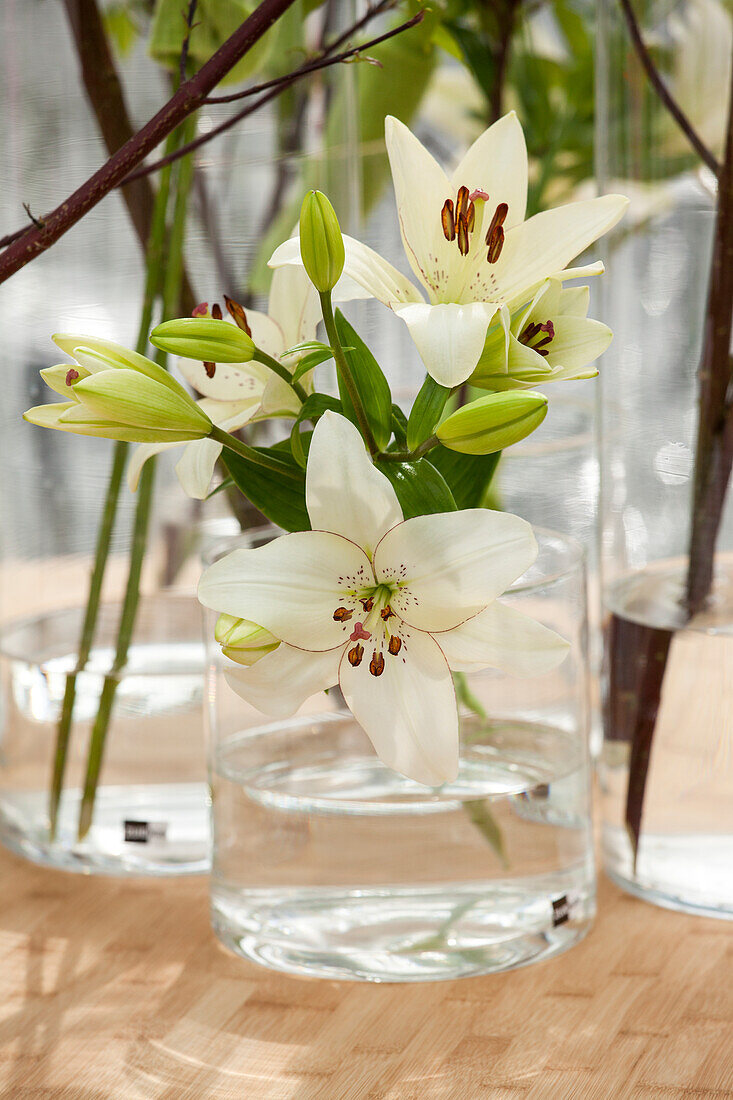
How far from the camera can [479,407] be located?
11.4 inches

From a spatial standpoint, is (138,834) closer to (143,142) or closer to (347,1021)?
(347,1021)

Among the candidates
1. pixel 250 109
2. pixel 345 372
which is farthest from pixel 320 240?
pixel 250 109

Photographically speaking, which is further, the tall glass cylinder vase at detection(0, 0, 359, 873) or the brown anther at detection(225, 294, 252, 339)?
the tall glass cylinder vase at detection(0, 0, 359, 873)

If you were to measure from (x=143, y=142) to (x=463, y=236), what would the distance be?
0.28ft

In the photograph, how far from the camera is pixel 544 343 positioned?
1.02 feet

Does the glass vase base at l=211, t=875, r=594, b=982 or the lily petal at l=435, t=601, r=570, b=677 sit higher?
the lily petal at l=435, t=601, r=570, b=677

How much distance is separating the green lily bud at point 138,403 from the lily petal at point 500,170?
81 millimetres

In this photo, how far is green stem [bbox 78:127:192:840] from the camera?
417 mm

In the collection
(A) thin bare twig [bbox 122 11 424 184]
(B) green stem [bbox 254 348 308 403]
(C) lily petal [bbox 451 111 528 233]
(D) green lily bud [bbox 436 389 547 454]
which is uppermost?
(A) thin bare twig [bbox 122 11 424 184]

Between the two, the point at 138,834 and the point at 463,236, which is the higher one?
the point at 463,236

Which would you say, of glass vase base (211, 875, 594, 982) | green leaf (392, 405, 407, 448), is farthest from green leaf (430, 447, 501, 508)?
glass vase base (211, 875, 594, 982)

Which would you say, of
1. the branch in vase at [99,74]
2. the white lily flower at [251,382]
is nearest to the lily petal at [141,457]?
the white lily flower at [251,382]

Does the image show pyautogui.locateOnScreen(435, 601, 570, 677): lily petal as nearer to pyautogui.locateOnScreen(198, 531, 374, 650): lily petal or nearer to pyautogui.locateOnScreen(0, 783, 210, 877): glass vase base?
pyautogui.locateOnScreen(198, 531, 374, 650): lily petal

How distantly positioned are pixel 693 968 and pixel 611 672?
91 mm
